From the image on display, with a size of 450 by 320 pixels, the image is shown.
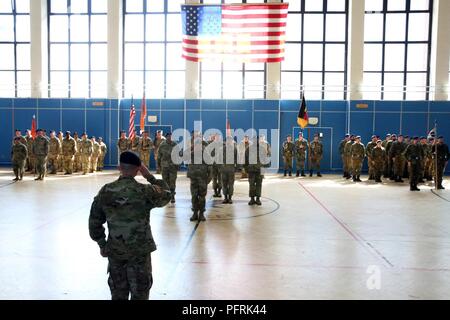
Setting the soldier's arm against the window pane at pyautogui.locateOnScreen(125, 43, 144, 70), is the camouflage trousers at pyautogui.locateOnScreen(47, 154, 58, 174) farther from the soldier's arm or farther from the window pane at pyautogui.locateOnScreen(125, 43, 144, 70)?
the soldier's arm

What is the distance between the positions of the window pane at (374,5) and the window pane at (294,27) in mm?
3537

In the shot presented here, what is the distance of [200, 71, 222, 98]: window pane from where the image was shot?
75.2ft

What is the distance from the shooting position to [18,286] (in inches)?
209

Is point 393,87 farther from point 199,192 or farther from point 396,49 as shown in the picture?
point 199,192

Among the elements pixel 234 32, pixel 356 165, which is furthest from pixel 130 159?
pixel 356 165

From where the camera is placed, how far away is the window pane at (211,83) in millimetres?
22906

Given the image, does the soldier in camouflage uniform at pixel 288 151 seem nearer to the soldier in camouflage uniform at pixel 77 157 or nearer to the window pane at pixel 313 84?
the window pane at pixel 313 84

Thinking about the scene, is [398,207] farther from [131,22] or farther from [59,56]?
[59,56]

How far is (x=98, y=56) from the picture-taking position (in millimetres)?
23641

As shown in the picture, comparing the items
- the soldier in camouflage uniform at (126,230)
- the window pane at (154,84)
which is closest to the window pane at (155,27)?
the window pane at (154,84)

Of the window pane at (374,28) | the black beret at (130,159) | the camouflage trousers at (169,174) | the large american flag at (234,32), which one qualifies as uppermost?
A: the window pane at (374,28)

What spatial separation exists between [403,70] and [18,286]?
72.1 feet
